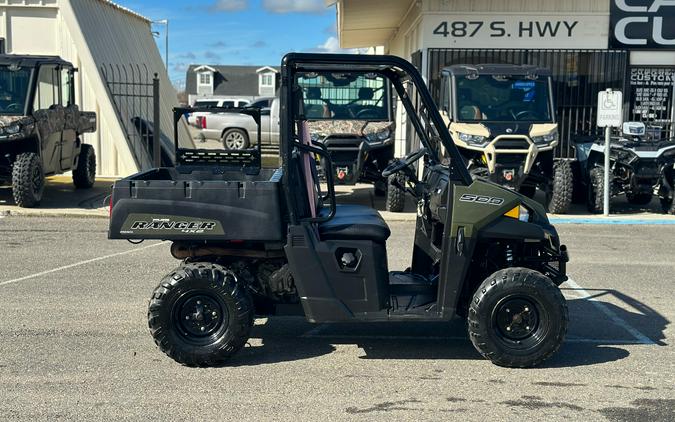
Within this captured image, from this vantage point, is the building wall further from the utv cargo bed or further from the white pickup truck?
the utv cargo bed

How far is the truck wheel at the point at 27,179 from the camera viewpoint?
40.8ft

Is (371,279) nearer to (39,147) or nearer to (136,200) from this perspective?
(136,200)

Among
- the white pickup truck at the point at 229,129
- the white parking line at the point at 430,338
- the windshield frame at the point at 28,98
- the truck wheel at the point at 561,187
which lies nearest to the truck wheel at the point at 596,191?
the truck wheel at the point at 561,187

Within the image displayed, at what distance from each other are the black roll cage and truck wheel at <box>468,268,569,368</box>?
0.74m

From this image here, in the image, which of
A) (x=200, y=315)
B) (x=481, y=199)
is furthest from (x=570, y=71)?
(x=200, y=315)

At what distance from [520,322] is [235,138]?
68.1 feet

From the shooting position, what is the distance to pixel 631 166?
1274 centimetres

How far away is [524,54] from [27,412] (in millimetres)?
14105


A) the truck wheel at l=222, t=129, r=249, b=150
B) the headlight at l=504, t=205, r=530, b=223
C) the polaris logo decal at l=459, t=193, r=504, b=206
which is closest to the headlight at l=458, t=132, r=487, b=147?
the headlight at l=504, t=205, r=530, b=223

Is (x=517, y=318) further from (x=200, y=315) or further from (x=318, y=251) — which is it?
(x=200, y=315)

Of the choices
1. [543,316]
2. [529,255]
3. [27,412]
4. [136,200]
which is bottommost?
[27,412]

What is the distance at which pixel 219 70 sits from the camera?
278 ft

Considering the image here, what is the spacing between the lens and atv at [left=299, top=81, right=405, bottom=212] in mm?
12727

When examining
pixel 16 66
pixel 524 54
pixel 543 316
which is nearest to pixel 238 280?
pixel 543 316
